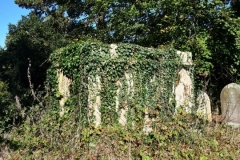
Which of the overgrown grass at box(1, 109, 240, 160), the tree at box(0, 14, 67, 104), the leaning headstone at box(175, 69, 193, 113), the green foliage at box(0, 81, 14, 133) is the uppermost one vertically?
the tree at box(0, 14, 67, 104)

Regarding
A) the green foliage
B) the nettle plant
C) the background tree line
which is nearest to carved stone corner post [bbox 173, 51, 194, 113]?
the nettle plant

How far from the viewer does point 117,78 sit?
8.30 meters

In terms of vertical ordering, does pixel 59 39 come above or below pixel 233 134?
above

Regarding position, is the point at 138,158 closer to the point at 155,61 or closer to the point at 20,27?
the point at 155,61

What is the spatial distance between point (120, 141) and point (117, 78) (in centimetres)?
209

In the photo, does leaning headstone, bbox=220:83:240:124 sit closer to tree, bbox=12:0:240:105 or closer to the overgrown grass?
A: tree, bbox=12:0:240:105

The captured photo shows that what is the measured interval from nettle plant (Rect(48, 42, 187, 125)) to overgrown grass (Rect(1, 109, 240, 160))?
0.50 metres

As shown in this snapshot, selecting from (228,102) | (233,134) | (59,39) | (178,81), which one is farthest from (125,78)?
(59,39)

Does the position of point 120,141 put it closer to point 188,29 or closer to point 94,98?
point 94,98

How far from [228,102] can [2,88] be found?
1144 centimetres

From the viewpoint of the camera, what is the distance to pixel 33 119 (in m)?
8.18

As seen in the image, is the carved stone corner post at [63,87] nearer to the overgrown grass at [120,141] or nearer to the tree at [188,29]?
the overgrown grass at [120,141]

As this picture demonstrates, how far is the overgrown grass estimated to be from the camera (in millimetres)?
6559

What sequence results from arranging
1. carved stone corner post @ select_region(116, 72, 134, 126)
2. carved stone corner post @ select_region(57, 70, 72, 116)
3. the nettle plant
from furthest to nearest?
1. carved stone corner post @ select_region(57, 70, 72, 116)
2. carved stone corner post @ select_region(116, 72, 134, 126)
3. the nettle plant
